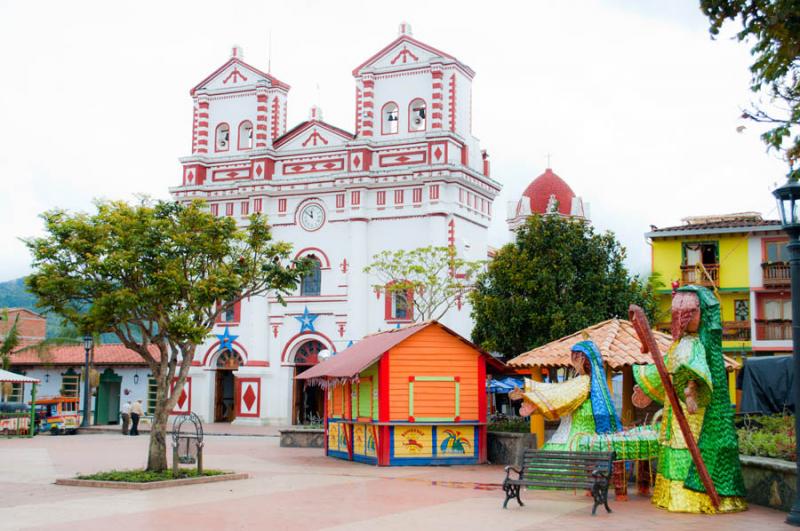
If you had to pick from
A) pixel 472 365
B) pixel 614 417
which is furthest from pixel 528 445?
pixel 614 417

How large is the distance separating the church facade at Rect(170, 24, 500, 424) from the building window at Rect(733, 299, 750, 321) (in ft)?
36.6

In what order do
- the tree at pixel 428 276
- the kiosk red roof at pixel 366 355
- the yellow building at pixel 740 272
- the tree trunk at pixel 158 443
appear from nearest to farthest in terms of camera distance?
the tree trunk at pixel 158 443, the kiosk red roof at pixel 366 355, the tree at pixel 428 276, the yellow building at pixel 740 272

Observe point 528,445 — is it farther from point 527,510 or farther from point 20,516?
point 20,516

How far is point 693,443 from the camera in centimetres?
1230

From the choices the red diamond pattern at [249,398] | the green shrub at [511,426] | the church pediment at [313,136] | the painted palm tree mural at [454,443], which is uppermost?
the church pediment at [313,136]

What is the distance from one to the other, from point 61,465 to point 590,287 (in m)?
15.3

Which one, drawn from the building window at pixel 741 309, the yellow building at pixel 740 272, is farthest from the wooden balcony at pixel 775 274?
the building window at pixel 741 309

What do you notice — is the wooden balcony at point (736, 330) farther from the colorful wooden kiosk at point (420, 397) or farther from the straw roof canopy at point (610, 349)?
the straw roof canopy at point (610, 349)

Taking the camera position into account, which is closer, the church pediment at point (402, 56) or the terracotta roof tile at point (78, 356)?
the church pediment at point (402, 56)

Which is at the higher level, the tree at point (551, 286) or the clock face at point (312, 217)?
the clock face at point (312, 217)

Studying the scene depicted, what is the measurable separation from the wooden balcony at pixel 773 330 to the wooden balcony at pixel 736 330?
1.60ft

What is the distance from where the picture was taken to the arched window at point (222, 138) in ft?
138

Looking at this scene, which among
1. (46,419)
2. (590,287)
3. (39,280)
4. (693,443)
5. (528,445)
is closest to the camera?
(693,443)

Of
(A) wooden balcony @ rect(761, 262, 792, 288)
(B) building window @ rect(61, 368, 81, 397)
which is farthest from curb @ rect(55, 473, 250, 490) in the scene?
(B) building window @ rect(61, 368, 81, 397)
